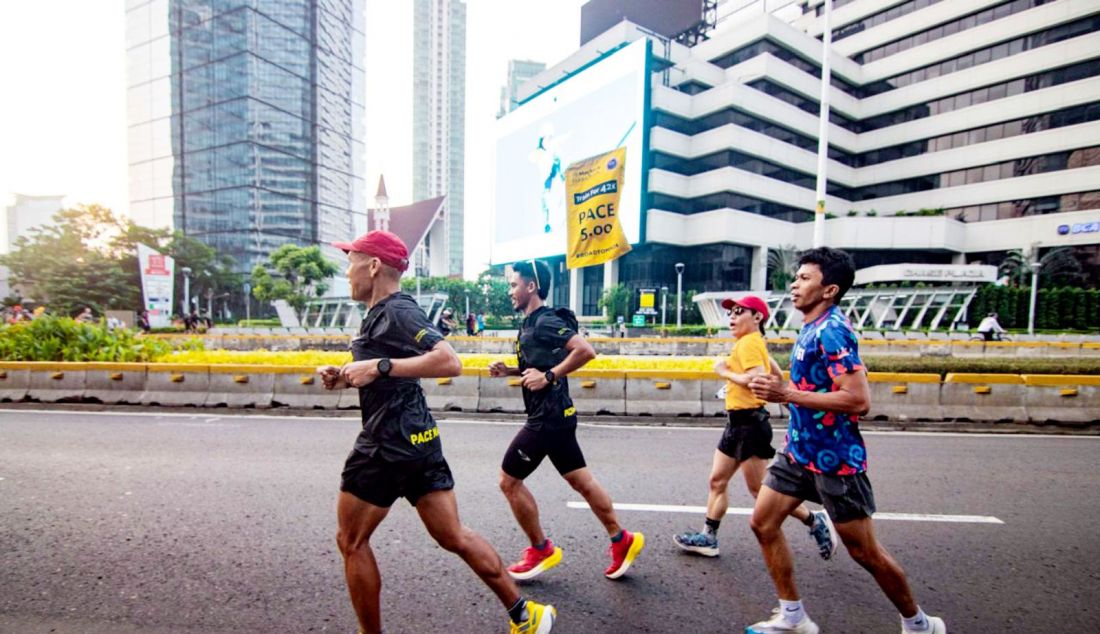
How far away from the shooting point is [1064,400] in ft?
27.0

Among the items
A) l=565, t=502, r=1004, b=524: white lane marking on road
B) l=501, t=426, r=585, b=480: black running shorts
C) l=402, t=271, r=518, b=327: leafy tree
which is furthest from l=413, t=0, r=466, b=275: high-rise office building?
l=501, t=426, r=585, b=480: black running shorts

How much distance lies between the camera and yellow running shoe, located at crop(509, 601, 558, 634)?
8.35ft

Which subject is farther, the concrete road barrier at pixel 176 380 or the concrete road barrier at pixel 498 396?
the concrete road barrier at pixel 176 380

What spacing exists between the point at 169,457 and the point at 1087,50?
6117cm

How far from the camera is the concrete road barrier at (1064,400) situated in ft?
26.7

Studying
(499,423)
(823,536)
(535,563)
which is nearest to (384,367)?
(535,563)

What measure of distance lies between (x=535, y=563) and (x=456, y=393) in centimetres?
590

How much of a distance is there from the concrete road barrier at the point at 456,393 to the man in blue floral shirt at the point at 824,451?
21.8 feet

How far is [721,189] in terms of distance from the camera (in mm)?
43750

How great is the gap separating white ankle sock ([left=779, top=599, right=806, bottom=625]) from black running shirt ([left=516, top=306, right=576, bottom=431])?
1.54 m

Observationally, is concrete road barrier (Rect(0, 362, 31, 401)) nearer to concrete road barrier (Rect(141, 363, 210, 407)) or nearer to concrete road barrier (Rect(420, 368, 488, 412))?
concrete road barrier (Rect(141, 363, 210, 407))

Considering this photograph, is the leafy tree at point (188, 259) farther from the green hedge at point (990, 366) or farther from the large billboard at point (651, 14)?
the green hedge at point (990, 366)

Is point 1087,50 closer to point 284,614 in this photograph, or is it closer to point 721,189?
point 721,189

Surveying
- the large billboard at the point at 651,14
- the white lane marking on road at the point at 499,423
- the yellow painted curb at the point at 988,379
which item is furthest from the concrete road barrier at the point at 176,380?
the large billboard at the point at 651,14
